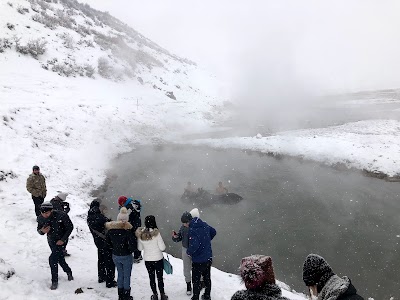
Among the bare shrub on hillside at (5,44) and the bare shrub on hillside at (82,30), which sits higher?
the bare shrub on hillside at (82,30)

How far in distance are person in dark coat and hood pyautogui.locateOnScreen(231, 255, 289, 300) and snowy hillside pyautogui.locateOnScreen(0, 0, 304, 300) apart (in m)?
5.32

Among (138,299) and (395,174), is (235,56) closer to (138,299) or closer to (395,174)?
(395,174)

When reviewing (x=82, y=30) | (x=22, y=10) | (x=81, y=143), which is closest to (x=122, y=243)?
(x=81, y=143)

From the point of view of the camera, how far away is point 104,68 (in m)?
37.1

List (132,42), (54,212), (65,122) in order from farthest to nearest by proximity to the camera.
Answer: (132,42), (65,122), (54,212)

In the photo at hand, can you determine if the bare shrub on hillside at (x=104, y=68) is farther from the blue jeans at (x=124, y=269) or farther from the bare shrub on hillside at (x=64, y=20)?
the blue jeans at (x=124, y=269)

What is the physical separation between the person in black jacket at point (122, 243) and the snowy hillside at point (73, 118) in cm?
90

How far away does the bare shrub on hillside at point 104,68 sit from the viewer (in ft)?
119

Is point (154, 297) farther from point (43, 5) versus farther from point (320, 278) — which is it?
point (43, 5)

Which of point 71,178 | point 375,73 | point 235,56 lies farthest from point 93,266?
point 375,73

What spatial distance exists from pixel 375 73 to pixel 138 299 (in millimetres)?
138663

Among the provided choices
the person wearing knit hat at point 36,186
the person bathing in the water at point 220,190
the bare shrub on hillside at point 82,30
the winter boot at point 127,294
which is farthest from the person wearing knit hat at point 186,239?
the bare shrub on hillside at point 82,30

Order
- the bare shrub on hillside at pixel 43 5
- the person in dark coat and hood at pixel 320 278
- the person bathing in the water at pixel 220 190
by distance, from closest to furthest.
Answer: the person in dark coat and hood at pixel 320 278, the person bathing in the water at pixel 220 190, the bare shrub on hillside at pixel 43 5

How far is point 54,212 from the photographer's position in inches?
297
